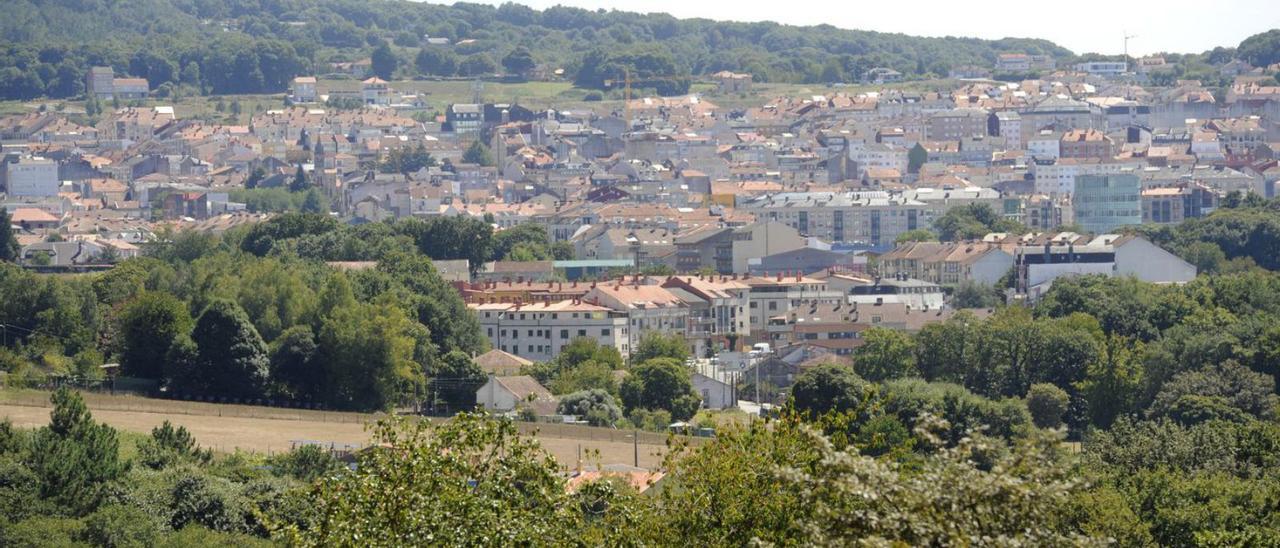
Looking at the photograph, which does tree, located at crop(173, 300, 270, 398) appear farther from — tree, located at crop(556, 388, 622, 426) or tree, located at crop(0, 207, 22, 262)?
tree, located at crop(0, 207, 22, 262)

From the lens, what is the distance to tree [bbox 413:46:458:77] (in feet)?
505

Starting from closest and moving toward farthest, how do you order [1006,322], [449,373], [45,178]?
[449,373] < [1006,322] < [45,178]

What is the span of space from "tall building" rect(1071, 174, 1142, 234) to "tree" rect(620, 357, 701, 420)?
173 feet

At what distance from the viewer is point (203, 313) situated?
45656 mm

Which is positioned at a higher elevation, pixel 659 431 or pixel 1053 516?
pixel 1053 516

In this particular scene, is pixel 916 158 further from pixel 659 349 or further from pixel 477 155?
pixel 659 349

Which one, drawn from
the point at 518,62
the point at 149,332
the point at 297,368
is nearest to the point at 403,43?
the point at 518,62

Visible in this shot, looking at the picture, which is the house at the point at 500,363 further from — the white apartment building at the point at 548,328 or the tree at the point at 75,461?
the tree at the point at 75,461

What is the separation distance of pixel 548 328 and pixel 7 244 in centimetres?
2186

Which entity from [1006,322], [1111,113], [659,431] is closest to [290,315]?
[659,431]

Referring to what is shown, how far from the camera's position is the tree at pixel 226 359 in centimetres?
4447

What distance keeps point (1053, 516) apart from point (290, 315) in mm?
35799

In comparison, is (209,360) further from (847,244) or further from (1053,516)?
(847,244)

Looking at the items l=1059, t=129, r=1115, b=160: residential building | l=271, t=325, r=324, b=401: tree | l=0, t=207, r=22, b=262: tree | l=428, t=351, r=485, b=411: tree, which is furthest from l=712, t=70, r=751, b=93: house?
l=271, t=325, r=324, b=401: tree
